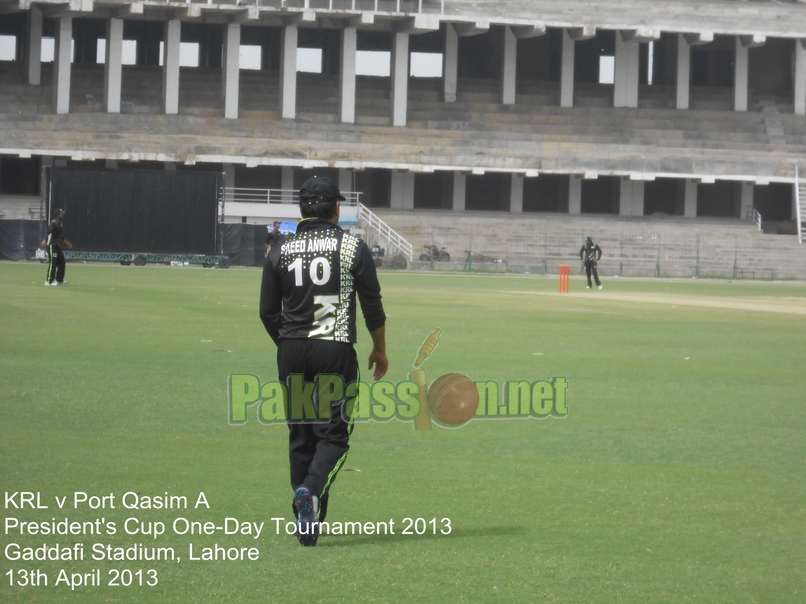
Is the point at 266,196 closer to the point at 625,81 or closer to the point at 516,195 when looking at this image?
the point at 516,195

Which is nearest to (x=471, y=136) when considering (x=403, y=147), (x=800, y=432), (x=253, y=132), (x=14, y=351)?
(x=403, y=147)

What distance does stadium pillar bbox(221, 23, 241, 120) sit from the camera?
6078 cm

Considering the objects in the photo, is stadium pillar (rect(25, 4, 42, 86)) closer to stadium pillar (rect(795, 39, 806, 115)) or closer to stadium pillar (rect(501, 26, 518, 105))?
stadium pillar (rect(501, 26, 518, 105))

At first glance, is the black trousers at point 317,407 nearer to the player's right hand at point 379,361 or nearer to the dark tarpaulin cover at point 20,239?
the player's right hand at point 379,361

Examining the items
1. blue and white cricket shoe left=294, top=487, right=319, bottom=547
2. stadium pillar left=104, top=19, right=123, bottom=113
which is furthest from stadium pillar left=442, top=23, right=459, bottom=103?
blue and white cricket shoe left=294, top=487, right=319, bottom=547

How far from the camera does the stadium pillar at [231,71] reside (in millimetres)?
60781

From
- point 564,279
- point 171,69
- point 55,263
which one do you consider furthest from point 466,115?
point 55,263

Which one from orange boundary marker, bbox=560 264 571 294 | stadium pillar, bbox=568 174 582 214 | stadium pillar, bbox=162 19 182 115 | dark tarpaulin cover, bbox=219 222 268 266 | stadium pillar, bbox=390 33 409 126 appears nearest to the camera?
orange boundary marker, bbox=560 264 571 294

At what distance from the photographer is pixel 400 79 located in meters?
62.2

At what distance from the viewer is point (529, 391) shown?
13.2 m

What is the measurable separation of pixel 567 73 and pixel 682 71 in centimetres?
662

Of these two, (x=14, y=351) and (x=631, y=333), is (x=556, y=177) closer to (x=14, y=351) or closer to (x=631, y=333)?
(x=631, y=333)

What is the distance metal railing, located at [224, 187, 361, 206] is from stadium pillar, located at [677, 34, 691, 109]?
63.9 ft

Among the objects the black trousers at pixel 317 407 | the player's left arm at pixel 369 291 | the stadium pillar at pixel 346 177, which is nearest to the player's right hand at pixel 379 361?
the player's left arm at pixel 369 291
